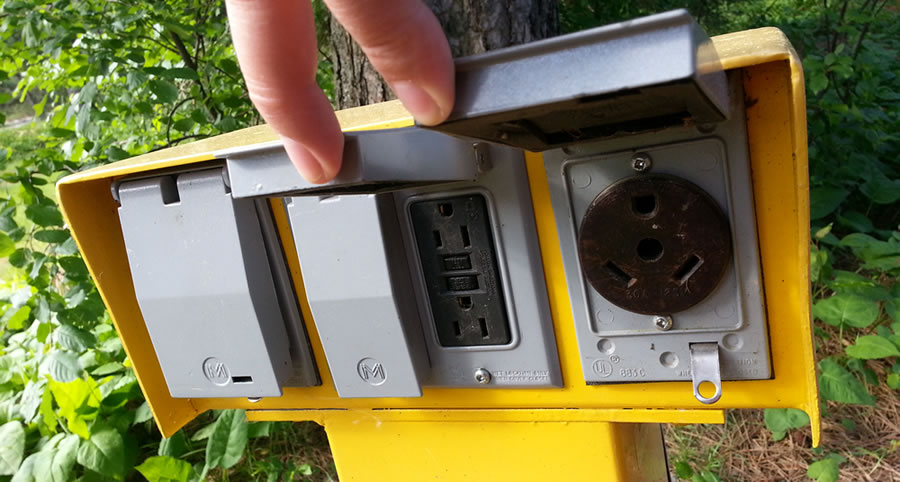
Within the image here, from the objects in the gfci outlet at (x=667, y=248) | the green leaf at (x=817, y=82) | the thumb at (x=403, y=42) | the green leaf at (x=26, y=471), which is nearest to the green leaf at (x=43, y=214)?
the green leaf at (x=26, y=471)

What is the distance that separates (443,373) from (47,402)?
1.95m

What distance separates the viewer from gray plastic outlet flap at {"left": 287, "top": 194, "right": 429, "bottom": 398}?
100cm

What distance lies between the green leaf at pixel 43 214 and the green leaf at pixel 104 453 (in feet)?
2.78

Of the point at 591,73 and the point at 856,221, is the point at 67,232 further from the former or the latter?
the point at 856,221

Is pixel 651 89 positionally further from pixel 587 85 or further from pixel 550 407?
pixel 550 407

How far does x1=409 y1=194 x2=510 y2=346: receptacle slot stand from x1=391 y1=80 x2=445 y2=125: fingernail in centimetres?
51

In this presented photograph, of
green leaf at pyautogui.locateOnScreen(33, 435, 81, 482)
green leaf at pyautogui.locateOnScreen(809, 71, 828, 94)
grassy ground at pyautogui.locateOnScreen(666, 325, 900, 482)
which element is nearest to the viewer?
grassy ground at pyautogui.locateOnScreen(666, 325, 900, 482)

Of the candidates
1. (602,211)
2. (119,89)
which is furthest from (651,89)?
(119,89)

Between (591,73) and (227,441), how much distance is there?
207 centimetres

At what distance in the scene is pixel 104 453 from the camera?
2244 millimetres

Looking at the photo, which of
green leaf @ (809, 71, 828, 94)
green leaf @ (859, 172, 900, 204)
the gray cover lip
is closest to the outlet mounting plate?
the gray cover lip

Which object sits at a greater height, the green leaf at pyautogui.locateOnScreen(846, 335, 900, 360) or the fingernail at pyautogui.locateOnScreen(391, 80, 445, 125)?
the fingernail at pyautogui.locateOnScreen(391, 80, 445, 125)

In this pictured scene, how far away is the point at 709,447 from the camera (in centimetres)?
227

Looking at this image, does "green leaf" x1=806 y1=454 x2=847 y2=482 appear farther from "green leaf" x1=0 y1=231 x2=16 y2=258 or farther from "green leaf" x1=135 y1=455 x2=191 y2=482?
"green leaf" x1=0 y1=231 x2=16 y2=258
